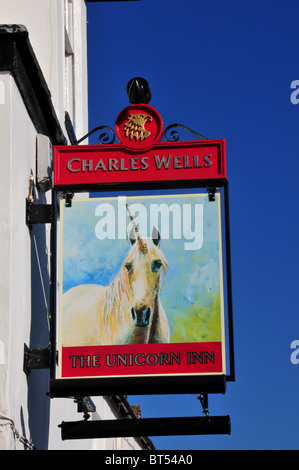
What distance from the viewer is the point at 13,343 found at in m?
12.0

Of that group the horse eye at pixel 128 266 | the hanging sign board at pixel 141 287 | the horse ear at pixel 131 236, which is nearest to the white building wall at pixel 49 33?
the hanging sign board at pixel 141 287

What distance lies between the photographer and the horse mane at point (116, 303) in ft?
40.7

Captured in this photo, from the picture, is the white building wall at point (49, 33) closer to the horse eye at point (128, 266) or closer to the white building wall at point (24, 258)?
the white building wall at point (24, 258)

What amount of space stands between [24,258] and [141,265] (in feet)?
4.73

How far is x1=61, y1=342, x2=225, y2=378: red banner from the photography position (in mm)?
12141

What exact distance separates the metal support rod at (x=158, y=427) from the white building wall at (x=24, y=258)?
81 centimetres

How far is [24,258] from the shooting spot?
13.0 m

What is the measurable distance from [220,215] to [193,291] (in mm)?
954

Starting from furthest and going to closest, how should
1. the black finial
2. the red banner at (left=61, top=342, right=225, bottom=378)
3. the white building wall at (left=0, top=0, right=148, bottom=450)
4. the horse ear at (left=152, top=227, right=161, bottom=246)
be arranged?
the black finial → the horse ear at (left=152, top=227, right=161, bottom=246) → the red banner at (left=61, top=342, right=225, bottom=378) → the white building wall at (left=0, top=0, right=148, bottom=450)

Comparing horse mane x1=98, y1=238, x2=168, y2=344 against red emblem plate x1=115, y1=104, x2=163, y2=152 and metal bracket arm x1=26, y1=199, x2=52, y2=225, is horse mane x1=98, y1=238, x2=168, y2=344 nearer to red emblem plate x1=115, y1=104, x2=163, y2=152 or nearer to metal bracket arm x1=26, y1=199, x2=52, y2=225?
metal bracket arm x1=26, y1=199, x2=52, y2=225

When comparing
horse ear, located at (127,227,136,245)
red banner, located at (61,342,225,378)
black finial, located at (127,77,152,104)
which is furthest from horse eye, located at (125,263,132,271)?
black finial, located at (127,77,152,104)

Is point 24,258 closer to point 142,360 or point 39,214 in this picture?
point 39,214

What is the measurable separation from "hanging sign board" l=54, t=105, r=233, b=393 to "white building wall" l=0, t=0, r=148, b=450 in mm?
513
